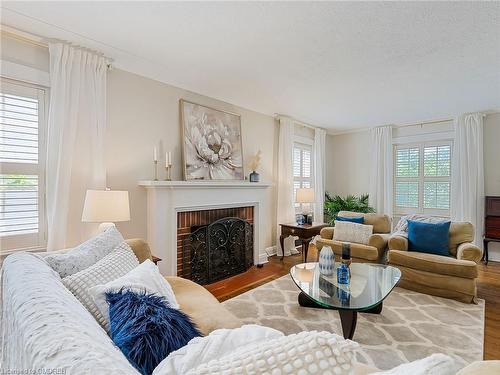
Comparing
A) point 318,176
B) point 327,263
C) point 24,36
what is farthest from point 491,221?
point 24,36

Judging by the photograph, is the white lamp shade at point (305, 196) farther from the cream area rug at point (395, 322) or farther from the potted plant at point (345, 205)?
the cream area rug at point (395, 322)

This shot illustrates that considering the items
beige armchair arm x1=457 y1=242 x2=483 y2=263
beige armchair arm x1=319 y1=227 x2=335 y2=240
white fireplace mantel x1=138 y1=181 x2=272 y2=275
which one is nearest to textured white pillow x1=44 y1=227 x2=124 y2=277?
white fireplace mantel x1=138 y1=181 x2=272 y2=275

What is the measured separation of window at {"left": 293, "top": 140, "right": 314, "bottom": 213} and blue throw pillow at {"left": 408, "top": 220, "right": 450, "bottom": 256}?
2178 millimetres

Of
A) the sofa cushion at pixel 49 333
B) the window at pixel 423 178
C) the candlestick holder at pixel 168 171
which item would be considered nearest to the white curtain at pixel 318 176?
the window at pixel 423 178

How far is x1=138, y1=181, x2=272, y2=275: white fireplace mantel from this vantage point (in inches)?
116

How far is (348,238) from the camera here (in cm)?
393

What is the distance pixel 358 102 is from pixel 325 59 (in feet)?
5.44

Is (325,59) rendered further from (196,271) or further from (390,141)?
(390,141)

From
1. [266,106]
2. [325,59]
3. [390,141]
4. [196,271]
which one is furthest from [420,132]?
[196,271]

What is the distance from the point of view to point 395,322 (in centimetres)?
248

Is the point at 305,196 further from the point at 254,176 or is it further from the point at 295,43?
the point at 295,43

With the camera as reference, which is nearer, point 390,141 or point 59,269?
point 59,269

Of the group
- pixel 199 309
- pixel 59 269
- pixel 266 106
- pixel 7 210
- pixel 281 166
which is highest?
pixel 266 106

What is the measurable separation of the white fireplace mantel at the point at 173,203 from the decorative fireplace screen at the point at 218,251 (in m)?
0.24
